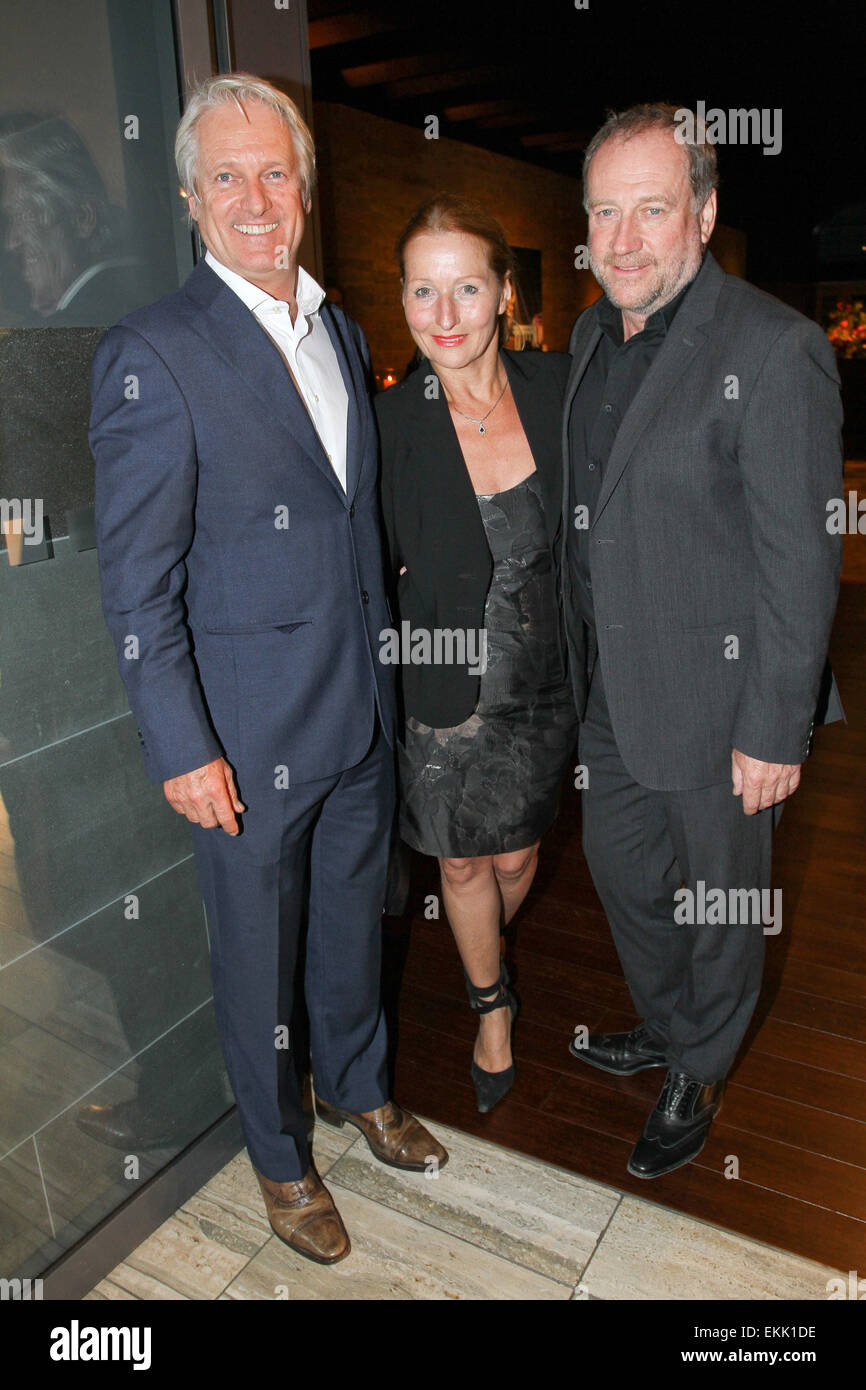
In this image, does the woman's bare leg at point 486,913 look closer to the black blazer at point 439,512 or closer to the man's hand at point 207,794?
the black blazer at point 439,512

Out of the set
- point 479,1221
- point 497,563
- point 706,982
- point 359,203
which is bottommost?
point 479,1221

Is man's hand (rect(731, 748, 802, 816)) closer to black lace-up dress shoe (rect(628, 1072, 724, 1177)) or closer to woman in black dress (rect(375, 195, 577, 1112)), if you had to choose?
woman in black dress (rect(375, 195, 577, 1112))

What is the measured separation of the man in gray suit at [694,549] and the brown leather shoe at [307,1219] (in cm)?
62

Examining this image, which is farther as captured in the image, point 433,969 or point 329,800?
point 433,969

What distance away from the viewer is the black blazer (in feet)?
6.16

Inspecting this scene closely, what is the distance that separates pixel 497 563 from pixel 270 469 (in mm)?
515

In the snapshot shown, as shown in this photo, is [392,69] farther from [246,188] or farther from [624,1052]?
[624,1052]

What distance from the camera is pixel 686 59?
635 centimetres

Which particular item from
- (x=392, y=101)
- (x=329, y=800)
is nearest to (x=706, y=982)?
(x=329, y=800)

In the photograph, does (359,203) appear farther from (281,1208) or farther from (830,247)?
(830,247)

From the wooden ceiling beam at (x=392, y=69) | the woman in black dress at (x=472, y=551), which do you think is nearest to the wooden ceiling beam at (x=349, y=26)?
the wooden ceiling beam at (x=392, y=69)

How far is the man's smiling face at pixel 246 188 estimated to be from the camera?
1571 mm

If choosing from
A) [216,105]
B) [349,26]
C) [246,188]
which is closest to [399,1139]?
[246,188]

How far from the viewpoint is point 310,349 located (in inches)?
68.5
